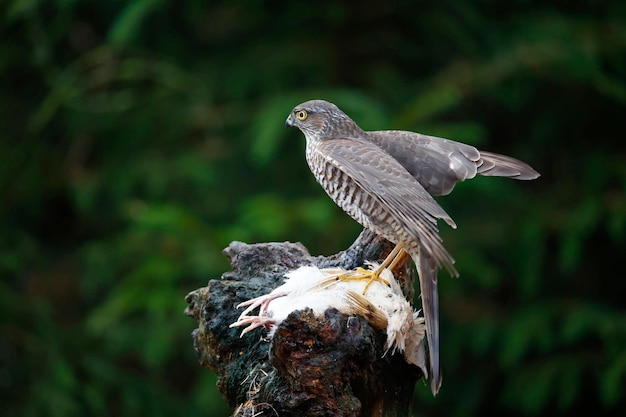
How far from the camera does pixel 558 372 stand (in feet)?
21.0

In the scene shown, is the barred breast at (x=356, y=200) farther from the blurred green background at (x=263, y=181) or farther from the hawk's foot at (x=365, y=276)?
the blurred green background at (x=263, y=181)

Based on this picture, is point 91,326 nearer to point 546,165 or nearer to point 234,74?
point 234,74

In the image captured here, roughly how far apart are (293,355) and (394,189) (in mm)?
753

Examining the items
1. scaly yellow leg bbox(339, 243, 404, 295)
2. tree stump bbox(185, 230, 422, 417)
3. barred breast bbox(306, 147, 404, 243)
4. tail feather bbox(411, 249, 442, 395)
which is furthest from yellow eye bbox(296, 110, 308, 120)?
tail feather bbox(411, 249, 442, 395)

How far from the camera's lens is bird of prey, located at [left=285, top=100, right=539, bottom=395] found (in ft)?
9.89

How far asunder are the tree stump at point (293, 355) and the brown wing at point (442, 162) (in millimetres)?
369

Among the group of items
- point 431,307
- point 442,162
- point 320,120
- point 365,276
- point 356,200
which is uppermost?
point 320,120

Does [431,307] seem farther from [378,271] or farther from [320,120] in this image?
[320,120]

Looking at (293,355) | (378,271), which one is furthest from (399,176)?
(293,355)

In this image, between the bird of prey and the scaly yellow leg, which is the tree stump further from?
the bird of prey

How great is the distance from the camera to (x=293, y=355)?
2840 mm

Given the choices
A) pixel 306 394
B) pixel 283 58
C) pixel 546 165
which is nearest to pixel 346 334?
pixel 306 394

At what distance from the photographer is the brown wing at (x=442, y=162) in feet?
11.3

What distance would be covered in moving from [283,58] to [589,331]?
313 cm
